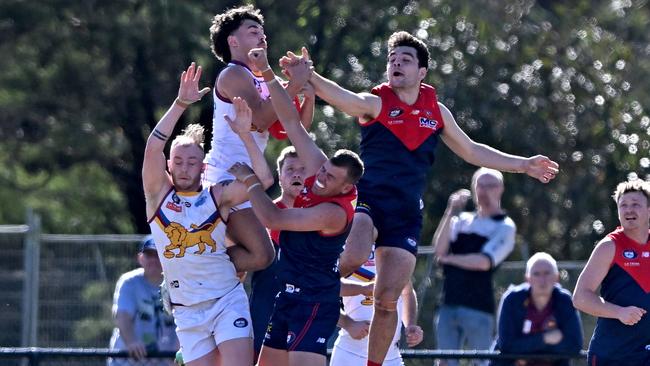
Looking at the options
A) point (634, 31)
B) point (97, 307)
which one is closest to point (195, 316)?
point (97, 307)

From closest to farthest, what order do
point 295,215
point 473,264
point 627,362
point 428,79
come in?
point 295,215, point 627,362, point 473,264, point 428,79

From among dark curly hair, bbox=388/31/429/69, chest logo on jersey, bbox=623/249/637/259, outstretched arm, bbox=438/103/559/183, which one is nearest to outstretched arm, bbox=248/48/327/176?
dark curly hair, bbox=388/31/429/69

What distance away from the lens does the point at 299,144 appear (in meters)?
7.38

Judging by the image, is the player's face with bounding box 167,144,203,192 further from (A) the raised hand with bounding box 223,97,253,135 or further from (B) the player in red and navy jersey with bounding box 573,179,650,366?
(B) the player in red and navy jersey with bounding box 573,179,650,366

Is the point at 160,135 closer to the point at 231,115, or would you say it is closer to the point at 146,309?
the point at 231,115

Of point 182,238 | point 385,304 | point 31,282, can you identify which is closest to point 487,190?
point 385,304

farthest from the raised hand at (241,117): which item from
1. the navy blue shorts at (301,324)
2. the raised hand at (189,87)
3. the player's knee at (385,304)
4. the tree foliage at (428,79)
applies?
the tree foliage at (428,79)

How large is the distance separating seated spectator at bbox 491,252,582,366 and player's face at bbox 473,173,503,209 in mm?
870

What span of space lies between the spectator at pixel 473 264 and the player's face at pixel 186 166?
142 inches

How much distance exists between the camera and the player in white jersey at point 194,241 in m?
7.36

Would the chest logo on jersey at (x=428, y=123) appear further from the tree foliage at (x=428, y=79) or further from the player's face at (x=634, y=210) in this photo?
the tree foliage at (x=428, y=79)

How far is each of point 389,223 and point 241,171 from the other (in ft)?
3.52

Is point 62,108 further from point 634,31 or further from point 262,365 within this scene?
point 262,365

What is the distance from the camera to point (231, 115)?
7.50 metres
